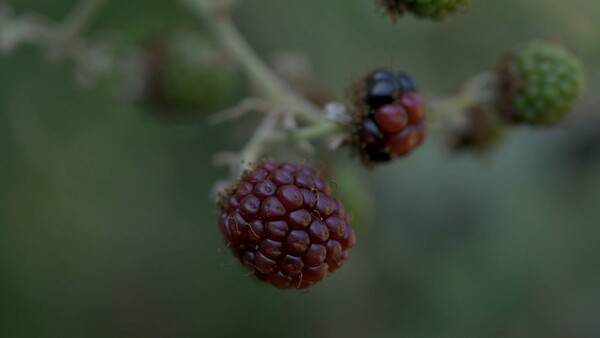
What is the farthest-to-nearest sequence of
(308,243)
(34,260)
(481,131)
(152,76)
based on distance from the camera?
(34,260) < (152,76) < (481,131) < (308,243)

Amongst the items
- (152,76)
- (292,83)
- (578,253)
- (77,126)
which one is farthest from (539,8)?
(77,126)

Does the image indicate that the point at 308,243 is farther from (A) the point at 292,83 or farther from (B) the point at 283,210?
(A) the point at 292,83

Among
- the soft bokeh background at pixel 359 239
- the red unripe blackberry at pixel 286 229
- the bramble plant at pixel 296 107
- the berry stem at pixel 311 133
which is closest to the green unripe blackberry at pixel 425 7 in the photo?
the bramble plant at pixel 296 107

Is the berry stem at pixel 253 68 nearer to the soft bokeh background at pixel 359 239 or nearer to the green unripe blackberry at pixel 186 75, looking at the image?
the green unripe blackberry at pixel 186 75

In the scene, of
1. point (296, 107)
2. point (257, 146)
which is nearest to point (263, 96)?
point (296, 107)

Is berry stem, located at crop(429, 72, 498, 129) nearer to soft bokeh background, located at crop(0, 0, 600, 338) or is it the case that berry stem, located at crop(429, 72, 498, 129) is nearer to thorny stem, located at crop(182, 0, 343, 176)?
thorny stem, located at crop(182, 0, 343, 176)
